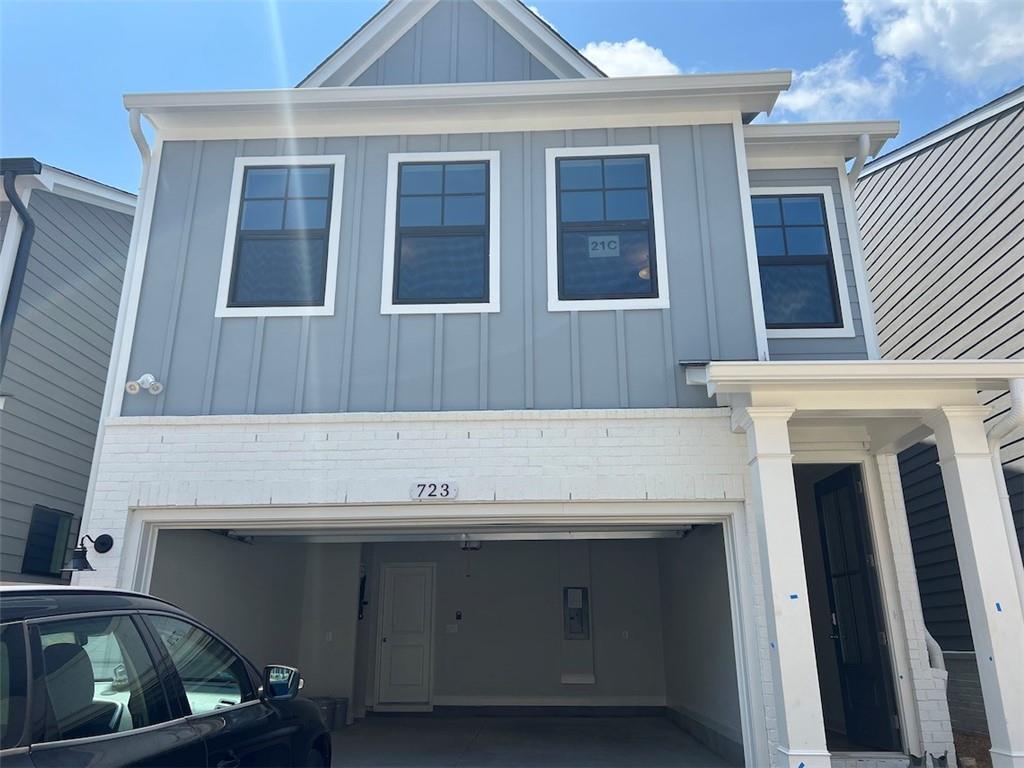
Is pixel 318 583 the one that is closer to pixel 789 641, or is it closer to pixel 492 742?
pixel 492 742

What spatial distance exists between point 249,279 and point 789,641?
16.3ft

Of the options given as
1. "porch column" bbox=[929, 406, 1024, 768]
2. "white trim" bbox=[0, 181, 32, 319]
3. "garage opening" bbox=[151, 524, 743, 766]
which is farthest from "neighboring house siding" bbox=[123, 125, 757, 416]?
"white trim" bbox=[0, 181, 32, 319]

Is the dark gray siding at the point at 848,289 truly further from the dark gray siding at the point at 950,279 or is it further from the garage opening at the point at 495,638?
the garage opening at the point at 495,638

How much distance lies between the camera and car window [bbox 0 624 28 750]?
223 cm

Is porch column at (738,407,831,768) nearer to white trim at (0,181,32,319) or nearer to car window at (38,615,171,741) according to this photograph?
car window at (38,615,171,741)

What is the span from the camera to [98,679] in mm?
2676

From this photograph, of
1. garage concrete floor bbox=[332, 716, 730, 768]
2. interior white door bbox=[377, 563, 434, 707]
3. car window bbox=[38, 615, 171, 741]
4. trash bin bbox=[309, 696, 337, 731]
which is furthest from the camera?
interior white door bbox=[377, 563, 434, 707]

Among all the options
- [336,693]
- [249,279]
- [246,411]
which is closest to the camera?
[246,411]

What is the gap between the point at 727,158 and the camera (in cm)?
647

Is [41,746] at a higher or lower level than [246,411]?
lower

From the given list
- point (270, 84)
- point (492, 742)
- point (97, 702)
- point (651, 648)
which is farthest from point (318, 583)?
point (97, 702)

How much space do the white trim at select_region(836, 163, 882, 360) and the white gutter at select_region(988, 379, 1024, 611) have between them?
4.01 feet

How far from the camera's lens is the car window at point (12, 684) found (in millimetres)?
2230

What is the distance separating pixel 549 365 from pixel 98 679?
3.92 meters
